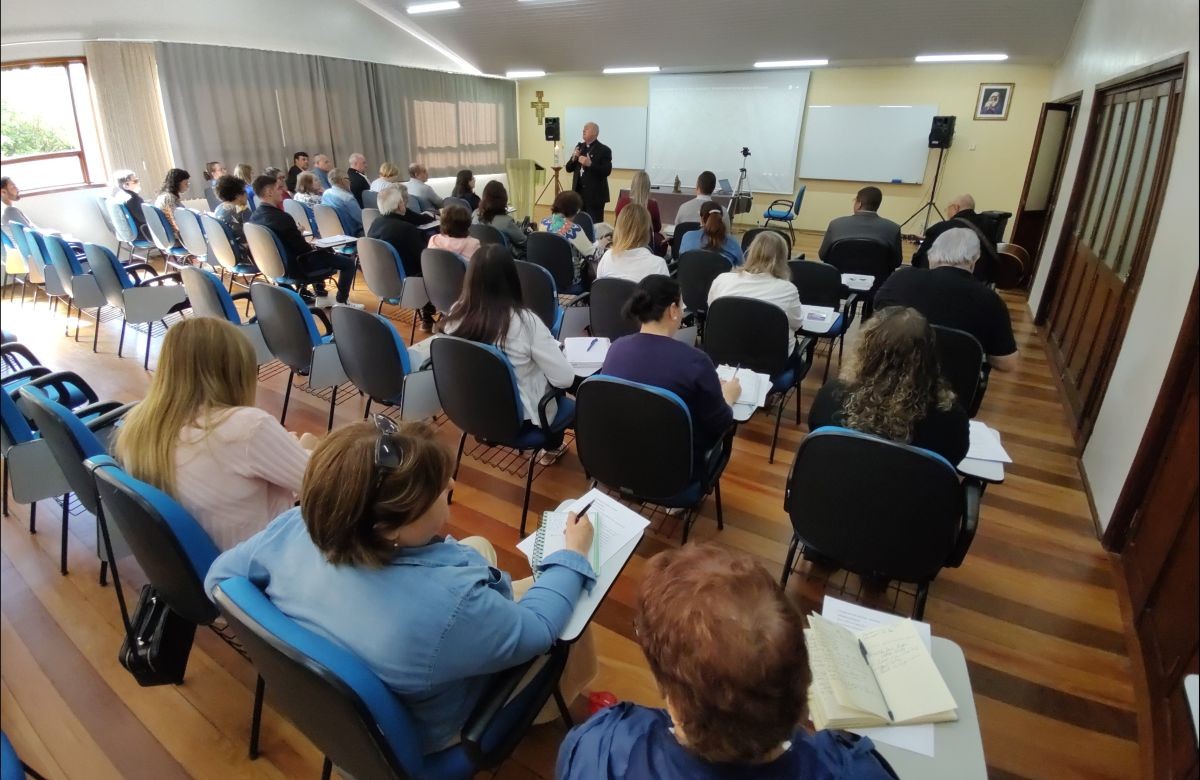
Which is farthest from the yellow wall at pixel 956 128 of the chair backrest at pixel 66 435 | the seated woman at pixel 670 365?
the chair backrest at pixel 66 435

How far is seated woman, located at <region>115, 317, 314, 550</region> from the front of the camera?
5.12ft

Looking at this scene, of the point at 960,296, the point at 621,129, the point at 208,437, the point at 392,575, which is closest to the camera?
the point at 392,575

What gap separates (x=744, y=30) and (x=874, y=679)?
27.5ft

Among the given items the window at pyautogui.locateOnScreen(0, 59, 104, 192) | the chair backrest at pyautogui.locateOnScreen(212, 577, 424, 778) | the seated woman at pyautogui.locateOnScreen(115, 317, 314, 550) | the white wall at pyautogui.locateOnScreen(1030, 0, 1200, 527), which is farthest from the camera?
the white wall at pyautogui.locateOnScreen(1030, 0, 1200, 527)

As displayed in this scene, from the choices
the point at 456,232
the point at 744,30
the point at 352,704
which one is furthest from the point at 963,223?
the point at 744,30

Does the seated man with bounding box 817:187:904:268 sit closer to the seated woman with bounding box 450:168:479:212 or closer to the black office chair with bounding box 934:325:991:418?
the black office chair with bounding box 934:325:991:418

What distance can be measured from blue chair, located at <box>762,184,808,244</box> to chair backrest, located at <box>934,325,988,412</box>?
6.65 m

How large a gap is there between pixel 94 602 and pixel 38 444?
23.2 inches

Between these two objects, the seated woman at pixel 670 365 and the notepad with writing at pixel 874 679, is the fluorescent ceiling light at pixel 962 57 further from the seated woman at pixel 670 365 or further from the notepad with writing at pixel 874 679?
the notepad with writing at pixel 874 679

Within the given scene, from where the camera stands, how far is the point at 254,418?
5.26 feet

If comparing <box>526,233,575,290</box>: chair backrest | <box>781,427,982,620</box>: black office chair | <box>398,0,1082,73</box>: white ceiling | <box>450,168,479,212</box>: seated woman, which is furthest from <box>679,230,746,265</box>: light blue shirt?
<box>398,0,1082,73</box>: white ceiling

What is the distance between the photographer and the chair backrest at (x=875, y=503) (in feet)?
5.37

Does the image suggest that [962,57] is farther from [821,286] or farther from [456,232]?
[456,232]

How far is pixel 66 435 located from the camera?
5.44ft
